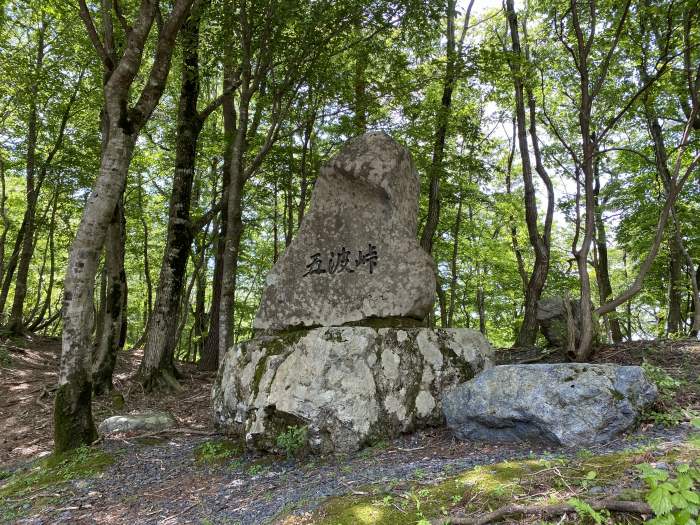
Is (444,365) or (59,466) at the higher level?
(444,365)

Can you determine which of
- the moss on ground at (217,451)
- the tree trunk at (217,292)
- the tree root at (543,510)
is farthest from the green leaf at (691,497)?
the tree trunk at (217,292)

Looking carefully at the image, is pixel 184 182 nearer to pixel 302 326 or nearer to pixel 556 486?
pixel 302 326

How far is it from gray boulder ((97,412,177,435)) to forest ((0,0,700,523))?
82 cm

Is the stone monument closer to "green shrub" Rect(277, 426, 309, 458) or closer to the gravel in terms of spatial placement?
"green shrub" Rect(277, 426, 309, 458)

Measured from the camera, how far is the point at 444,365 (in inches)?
219

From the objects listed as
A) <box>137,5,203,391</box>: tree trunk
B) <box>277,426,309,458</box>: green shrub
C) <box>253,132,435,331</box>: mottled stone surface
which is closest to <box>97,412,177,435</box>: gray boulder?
<box>253,132,435,331</box>: mottled stone surface

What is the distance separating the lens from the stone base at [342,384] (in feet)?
15.9

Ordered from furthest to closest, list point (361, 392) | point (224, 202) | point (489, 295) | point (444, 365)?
1. point (489, 295)
2. point (224, 202)
3. point (444, 365)
4. point (361, 392)

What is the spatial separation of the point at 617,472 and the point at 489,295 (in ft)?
54.7

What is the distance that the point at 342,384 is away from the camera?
4.93 m

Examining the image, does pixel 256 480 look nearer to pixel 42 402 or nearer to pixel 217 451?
pixel 217 451

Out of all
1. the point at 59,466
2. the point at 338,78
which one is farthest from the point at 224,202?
the point at 59,466

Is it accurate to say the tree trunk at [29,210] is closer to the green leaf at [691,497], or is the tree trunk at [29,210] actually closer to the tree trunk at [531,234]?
the tree trunk at [531,234]

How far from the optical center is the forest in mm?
6094
